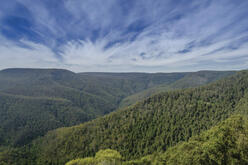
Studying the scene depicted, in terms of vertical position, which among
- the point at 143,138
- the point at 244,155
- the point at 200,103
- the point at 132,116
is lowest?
the point at 143,138

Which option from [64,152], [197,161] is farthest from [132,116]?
[197,161]

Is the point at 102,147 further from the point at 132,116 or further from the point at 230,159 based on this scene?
the point at 230,159

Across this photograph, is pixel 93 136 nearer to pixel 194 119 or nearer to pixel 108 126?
pixel 108 126

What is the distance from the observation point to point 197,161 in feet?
174

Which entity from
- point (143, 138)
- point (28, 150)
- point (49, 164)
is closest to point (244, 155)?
point (143, 138)

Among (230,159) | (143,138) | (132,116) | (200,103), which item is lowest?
(143,138)

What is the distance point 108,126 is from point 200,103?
146 metres

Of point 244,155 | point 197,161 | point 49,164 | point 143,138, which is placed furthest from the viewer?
point 143,138

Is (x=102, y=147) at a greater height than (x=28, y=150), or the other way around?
(x=102, y=147)

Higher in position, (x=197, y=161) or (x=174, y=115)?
(x=197, y=161)

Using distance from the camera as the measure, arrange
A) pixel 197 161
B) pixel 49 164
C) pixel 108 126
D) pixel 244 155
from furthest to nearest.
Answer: pixel 108 126 → pixel 49 164 → pixel 197 161 → pixel 244 155

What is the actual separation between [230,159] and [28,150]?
9826 inches

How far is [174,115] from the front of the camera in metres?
186

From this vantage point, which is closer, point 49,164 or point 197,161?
point 197,161
